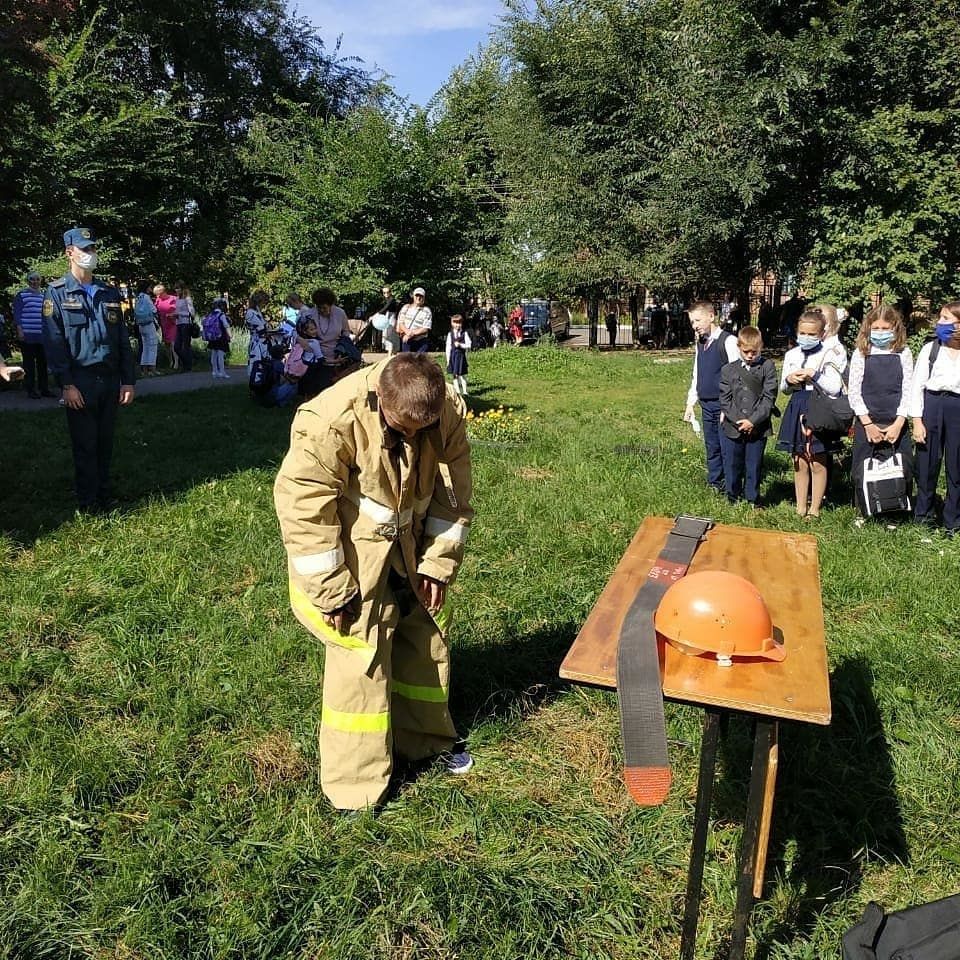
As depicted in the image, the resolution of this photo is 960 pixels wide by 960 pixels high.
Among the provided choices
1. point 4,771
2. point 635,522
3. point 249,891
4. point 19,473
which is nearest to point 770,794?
Result: point 249,891

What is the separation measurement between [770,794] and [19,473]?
308 inches

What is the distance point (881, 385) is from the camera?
6.36m

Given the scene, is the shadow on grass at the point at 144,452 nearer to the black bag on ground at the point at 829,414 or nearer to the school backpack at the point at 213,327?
the school backpack at the point at 213,327

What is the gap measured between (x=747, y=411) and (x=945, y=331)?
5.16 ft

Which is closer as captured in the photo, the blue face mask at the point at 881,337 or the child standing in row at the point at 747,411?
the blue face mask at the point at 881,337

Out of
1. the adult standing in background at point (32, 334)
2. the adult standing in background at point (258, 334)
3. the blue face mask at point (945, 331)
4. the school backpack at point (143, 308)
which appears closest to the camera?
the blue face mask at point (945, 331)

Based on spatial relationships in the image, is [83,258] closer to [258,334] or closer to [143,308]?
[258,334]

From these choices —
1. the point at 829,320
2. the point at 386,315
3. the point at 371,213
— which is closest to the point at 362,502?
the point at 829,320

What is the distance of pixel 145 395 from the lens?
13.5 m

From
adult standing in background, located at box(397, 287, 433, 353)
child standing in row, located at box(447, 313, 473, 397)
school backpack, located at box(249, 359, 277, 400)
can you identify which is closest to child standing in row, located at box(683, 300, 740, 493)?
adult standing in background, located at box(397, 287, 433, 353)

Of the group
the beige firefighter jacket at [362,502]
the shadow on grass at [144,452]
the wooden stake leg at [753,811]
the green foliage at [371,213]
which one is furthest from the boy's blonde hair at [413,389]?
the green foliage at [371,213]

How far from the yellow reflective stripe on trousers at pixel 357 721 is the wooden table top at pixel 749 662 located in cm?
117

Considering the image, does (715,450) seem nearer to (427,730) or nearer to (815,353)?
(815,353)

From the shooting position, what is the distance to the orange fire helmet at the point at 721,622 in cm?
218
